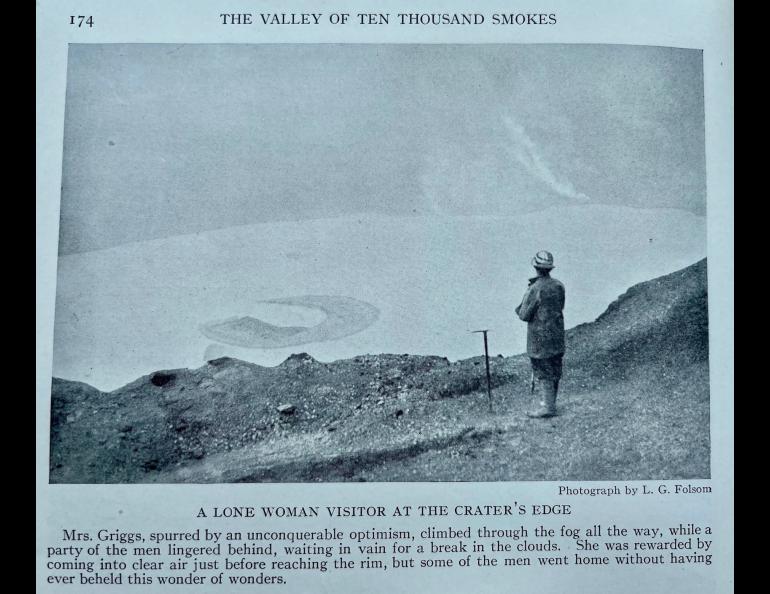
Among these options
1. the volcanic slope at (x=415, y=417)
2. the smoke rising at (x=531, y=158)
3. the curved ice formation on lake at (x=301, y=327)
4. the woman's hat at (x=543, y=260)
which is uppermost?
the smoke rising at (x=531, y=158)

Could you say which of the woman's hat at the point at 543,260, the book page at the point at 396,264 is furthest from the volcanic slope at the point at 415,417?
the woman's hat at the point at 543,260

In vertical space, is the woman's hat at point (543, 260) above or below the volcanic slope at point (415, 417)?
above

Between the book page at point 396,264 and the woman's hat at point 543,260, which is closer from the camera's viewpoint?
the book page at point 396,264

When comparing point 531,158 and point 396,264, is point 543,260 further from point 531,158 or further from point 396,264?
point 396,264

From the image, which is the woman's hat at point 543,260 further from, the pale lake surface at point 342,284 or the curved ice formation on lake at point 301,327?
the curved ice formation on lake at point 301,327

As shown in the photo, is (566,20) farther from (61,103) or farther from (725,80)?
(61,103)

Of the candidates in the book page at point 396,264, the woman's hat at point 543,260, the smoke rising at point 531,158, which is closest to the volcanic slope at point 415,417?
the book page at point 396,264

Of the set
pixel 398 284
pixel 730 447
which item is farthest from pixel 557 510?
pixel 398 284

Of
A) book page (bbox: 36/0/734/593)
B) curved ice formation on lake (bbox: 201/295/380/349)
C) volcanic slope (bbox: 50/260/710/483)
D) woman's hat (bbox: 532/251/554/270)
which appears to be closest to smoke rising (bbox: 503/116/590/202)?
book page (bbox: 36/0/734/593)

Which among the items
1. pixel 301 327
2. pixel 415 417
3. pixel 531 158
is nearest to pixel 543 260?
pixel 531 158
